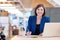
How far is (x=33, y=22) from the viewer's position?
8.89ft

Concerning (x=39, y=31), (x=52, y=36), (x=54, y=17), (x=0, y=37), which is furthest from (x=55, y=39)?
(x=54, y=17)

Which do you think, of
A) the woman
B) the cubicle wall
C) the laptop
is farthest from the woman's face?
the cubicle wall

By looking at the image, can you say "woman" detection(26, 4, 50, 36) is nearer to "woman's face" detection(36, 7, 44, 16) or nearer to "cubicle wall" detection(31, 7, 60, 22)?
"woman's face" detection(36, 7, 44, 16)

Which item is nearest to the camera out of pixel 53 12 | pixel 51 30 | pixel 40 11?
pixel 51 30

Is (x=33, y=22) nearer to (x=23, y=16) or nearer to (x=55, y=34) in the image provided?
(x=55, y=34)

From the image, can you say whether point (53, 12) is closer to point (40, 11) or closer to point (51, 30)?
point (40, 11)

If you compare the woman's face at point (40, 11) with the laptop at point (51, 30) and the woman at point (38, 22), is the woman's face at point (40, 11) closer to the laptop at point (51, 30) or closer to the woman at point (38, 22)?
the woman at point (38, 22)

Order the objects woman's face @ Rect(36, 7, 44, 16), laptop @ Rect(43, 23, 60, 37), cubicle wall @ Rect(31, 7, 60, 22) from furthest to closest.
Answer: cubicle wall @ Rect(31, 7, 60, 22) < woman's face @ Rect(36, 7, 44, 16) < laptop @ Rect(43, 23, 60, 37)

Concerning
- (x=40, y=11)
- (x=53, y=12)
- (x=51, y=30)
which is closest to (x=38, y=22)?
(x=40, y=11)

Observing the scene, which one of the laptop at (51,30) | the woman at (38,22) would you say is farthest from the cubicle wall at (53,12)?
the laptop at (51,30)

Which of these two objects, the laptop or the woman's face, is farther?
the woman's face

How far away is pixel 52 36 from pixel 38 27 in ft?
2.35

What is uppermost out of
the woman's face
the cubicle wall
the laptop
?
the woman's face

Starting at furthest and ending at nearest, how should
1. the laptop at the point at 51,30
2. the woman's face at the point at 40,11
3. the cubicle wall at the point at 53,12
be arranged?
1. the cubicle wall at the point at 53,12
2. the woman's face at the point at 40,11
3. the laptop at the point at 51,30
